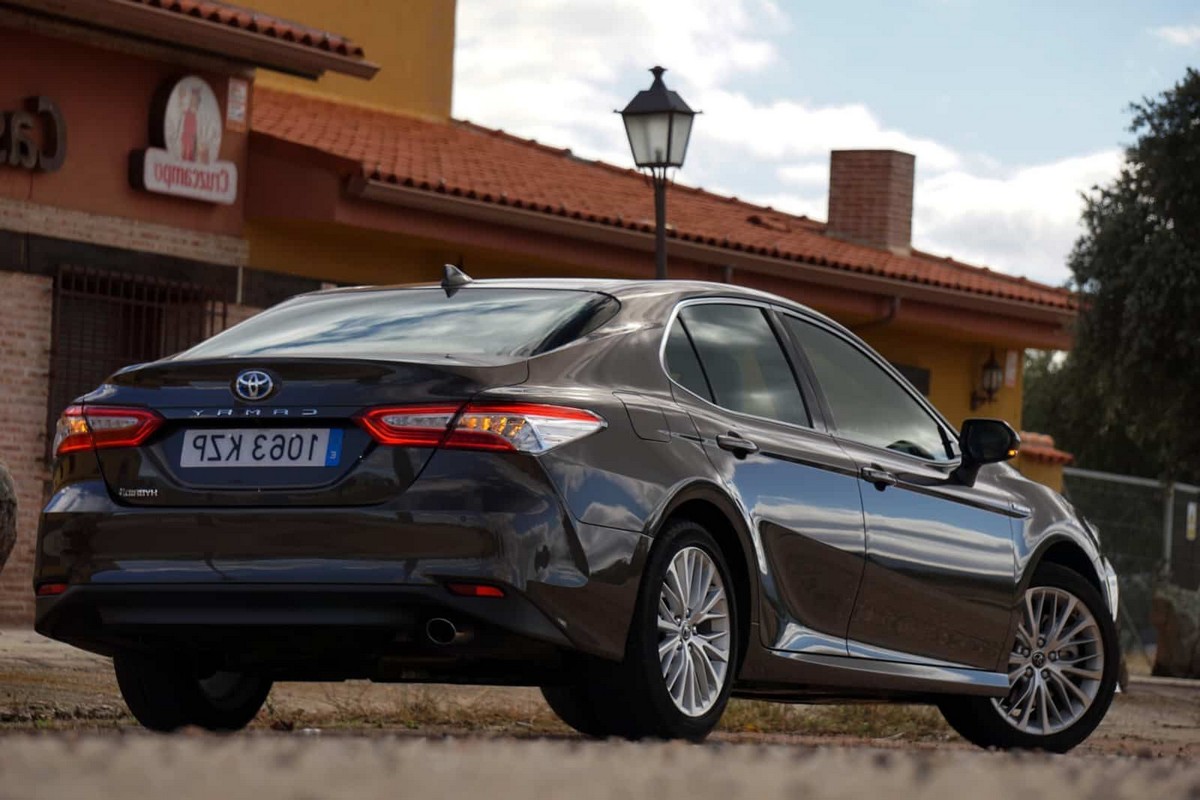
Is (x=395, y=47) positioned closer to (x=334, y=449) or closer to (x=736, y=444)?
(x=736, y=444)

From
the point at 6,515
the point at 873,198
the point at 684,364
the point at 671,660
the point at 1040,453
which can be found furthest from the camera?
the point at 1040,453

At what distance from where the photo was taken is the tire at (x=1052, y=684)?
28.1 ft

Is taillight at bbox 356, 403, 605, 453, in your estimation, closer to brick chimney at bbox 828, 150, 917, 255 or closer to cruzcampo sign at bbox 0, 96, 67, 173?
cruzcampo sign at bbox 0, 96, 67, 173

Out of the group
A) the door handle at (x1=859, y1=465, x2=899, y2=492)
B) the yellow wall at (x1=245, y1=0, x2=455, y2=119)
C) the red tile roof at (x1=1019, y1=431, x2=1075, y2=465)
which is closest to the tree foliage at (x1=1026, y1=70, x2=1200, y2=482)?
the red tile roof at (x1=1019, y1=431, x2=1075, y2=465)

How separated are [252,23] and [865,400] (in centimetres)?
1025

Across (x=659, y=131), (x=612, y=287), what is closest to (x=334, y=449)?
(x=612, y=287)

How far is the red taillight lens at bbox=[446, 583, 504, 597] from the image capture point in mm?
6078

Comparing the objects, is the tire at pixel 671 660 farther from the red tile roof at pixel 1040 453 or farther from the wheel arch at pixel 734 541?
the red tile roof at pixel 1040 453

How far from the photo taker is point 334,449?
6234mm

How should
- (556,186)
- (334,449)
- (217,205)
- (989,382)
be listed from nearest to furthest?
(334,449) → (217,205) → (556,186) → (989,382)

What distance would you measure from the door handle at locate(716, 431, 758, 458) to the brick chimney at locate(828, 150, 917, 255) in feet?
67.8

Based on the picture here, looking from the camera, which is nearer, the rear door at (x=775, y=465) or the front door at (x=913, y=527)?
the rear door at (x=775, y=465)

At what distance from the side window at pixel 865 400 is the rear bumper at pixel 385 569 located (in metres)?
1.73

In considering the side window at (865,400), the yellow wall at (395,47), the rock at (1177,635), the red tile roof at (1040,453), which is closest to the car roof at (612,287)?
the side window at (865,400)
